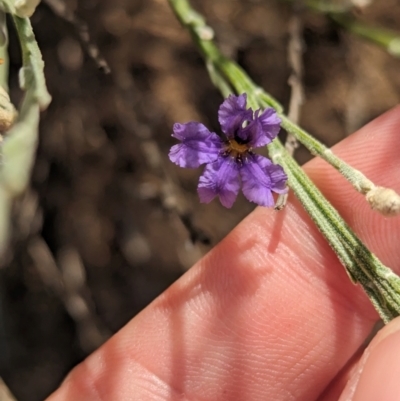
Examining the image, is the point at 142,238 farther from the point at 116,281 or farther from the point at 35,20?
the point at 35,20

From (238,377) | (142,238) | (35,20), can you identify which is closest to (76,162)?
(142,238)

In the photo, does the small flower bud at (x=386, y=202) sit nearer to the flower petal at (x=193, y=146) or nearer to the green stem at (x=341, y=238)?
the green stem at (x=341, y=238)

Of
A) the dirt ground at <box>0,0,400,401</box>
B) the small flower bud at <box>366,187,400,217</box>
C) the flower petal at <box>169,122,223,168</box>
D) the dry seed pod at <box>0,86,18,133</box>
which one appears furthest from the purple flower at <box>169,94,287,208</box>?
the dirt ground at <box>0,0,400,401</box>

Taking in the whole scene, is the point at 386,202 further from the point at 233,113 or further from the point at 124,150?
the point at 124,150

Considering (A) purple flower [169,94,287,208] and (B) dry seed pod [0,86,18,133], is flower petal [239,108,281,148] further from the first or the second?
(B) dry seed pod [0,86,18,133]


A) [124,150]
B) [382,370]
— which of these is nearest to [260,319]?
[382,370]

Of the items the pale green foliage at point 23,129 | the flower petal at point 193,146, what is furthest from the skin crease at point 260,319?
the pale green foliage at point 23,129
